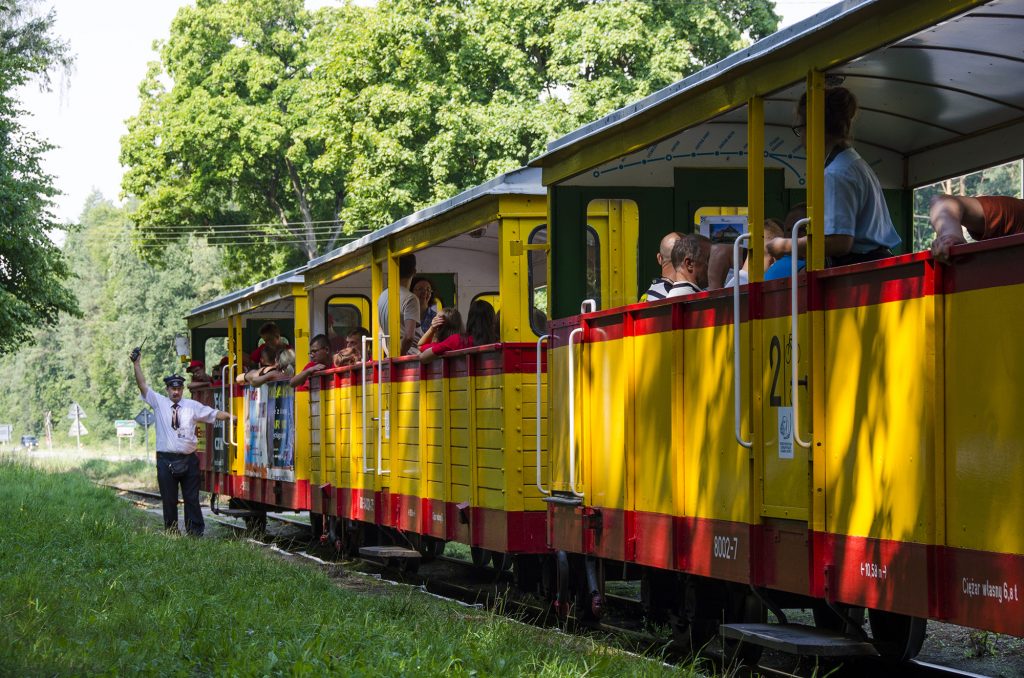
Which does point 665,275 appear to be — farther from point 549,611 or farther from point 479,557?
point 479,557

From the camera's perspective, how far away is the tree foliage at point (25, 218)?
28.1 metres

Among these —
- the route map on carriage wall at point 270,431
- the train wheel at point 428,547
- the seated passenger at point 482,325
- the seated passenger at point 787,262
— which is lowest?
the train wheel at point 428,547

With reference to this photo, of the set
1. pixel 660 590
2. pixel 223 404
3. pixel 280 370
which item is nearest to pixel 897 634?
pixel 660 590

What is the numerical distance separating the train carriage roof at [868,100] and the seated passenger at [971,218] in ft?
2.26

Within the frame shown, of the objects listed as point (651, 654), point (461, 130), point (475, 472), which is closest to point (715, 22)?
point (461, 130)

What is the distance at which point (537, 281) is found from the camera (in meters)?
10.8

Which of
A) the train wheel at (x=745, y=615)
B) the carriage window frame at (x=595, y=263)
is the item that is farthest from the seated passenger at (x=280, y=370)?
the train wheel at (x=745, y=615)

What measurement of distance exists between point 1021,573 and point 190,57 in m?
40.6

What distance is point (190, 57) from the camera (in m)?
43.0

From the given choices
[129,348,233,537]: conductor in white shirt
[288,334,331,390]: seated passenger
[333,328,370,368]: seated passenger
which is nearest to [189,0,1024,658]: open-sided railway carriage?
[333,328,370,368]: seated passenger

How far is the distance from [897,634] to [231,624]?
11.7ft

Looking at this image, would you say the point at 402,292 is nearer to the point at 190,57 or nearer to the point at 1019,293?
the point at 1019,293

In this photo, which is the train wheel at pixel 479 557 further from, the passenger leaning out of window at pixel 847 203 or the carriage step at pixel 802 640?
the passenger leaning out of window at pixel 847 203

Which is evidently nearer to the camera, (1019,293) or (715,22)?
(1019,293)
